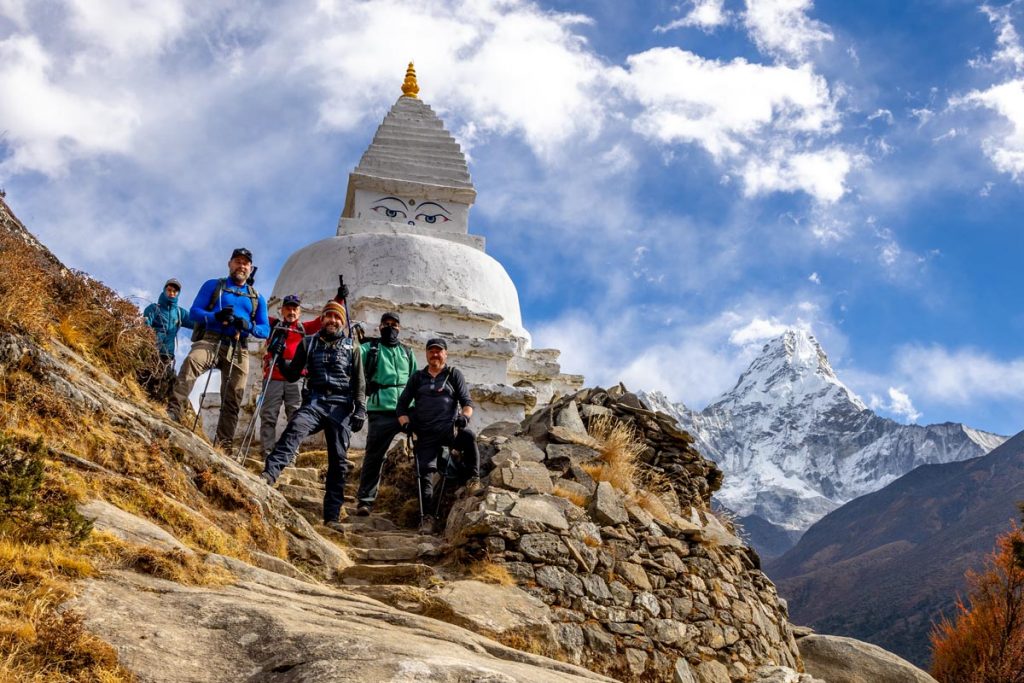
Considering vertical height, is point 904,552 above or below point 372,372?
above

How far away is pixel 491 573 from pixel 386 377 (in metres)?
2.94

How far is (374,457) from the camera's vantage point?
29.7ft

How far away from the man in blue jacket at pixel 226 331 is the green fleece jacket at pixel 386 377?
1085 mm

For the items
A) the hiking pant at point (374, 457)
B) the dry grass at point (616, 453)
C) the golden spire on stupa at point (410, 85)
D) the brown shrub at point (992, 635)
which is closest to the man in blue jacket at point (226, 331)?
the hiking pant at point (374, 457)

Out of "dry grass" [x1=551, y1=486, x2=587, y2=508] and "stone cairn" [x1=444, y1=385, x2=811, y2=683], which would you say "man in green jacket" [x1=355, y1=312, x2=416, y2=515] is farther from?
"dry grass" [x1=551, y1=486, x2=587, y2=508]

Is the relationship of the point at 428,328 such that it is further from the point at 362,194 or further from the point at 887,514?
the point at 887,514

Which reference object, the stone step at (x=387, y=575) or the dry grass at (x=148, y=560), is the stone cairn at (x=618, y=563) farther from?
the dry grass at (x=148, y=560)

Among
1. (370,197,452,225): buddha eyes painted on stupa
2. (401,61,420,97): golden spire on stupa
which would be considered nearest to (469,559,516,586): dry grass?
(370,197,452,225): buddha eyes painted on stupa

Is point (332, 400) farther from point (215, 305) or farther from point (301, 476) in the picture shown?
point (301, 476)

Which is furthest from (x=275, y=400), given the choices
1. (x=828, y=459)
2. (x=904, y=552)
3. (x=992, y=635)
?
(x=828, y=459)

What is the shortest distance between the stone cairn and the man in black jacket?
29 cm

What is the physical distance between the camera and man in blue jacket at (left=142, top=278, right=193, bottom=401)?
8.69 m

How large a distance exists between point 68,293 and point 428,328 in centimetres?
887

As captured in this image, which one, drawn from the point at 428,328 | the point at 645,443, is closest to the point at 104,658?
the point at 645,443
